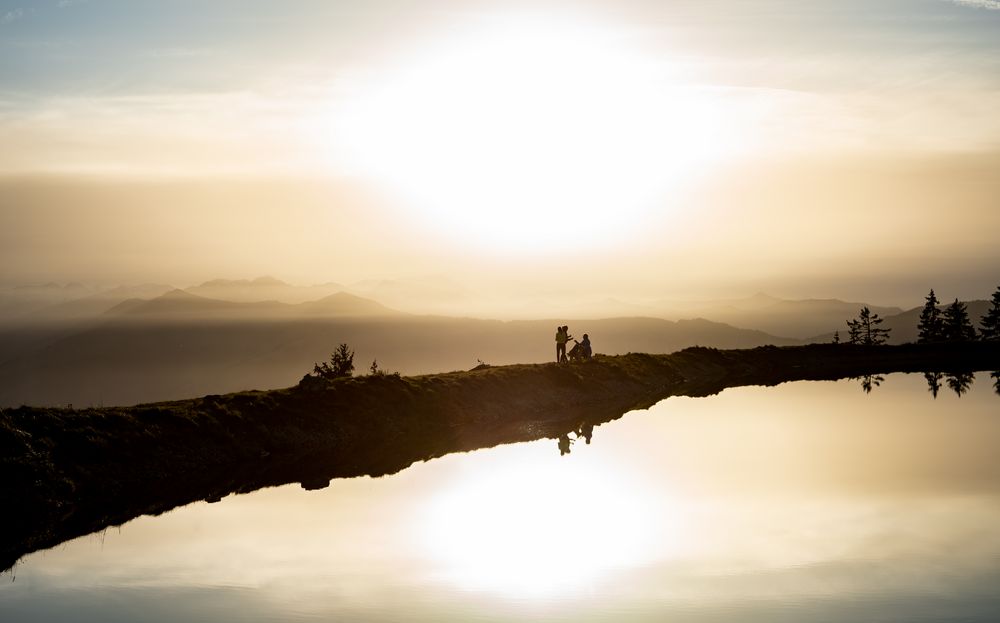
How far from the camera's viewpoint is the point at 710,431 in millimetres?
63000

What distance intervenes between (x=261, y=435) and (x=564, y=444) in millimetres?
18039

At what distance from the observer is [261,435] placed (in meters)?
55.1

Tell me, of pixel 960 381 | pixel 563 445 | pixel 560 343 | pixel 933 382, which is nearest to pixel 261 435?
pixel 563 445

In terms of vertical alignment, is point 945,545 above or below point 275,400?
below

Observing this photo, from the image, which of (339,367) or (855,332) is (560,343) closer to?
(339,367)

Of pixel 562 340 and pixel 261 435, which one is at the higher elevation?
pixel 562 340

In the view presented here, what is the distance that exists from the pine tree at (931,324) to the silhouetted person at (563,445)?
112 metres

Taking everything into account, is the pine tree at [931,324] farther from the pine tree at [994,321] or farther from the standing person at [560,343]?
the standing person at [560,343]

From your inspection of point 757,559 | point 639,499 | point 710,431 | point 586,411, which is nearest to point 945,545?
point 757,559

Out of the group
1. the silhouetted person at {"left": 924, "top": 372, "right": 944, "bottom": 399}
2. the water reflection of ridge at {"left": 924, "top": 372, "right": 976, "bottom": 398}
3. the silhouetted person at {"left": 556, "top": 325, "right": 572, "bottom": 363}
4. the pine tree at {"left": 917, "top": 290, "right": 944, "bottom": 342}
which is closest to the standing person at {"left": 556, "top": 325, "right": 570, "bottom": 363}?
the silhouetted person at {"left": 556, "top": 325, "right": 572, "bottom": 363}

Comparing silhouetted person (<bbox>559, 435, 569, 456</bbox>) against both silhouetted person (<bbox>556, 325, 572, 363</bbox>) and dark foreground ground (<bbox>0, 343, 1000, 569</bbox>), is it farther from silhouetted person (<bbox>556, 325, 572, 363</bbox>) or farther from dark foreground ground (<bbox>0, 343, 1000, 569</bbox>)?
silhouetted person (<bbox>556, 325, 572, 363</bbox>)

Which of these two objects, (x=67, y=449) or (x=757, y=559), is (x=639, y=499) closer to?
(x=757, y=559)

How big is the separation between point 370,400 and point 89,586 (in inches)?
1459

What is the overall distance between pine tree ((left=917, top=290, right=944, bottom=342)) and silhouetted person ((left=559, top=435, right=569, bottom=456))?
112287 mm
